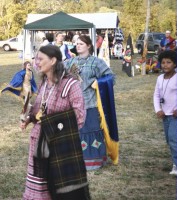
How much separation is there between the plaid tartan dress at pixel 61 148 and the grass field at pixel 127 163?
4.53ft

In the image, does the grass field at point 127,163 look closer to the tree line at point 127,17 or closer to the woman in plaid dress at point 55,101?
the woman in plaid dress at point 55,101

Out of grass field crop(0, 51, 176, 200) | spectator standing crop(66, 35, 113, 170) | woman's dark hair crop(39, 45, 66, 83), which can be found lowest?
grass field crop(0, 51, 176, 200)

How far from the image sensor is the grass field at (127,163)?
15.0ft

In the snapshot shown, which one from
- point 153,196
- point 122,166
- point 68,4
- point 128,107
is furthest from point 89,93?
point 68,4

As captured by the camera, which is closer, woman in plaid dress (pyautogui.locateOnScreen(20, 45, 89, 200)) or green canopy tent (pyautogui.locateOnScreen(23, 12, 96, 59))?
woman in plaid dress (pyautogui.locateOnScreen(20, 45, 89, 200))

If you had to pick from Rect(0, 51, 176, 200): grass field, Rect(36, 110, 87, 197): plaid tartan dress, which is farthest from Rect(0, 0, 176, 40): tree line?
Rect(36, 110, 87, 197): plaid tartan dress

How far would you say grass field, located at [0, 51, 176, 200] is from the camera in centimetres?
456

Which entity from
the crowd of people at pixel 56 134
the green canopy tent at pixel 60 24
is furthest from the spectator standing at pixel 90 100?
the green canopy tent at pixel 60 24

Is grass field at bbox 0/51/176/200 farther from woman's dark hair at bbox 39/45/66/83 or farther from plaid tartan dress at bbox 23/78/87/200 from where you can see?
woman's dark hair at bbox 39/45/66/83

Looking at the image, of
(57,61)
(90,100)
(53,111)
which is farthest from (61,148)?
(90,100)

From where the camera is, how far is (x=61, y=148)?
3.11 metres

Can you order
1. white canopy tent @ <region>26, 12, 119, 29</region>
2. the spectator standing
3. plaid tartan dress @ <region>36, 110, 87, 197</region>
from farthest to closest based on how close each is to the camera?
white canopy tent @ <region>26, 12, 119, 29</region> < the spectator standing < plaid tartan dress @ <region>36, 110, 87, 197</region>

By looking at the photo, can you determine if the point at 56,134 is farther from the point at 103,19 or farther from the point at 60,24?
the point at 103,19

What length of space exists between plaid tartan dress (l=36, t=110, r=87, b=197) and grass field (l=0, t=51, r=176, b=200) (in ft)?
4.53
